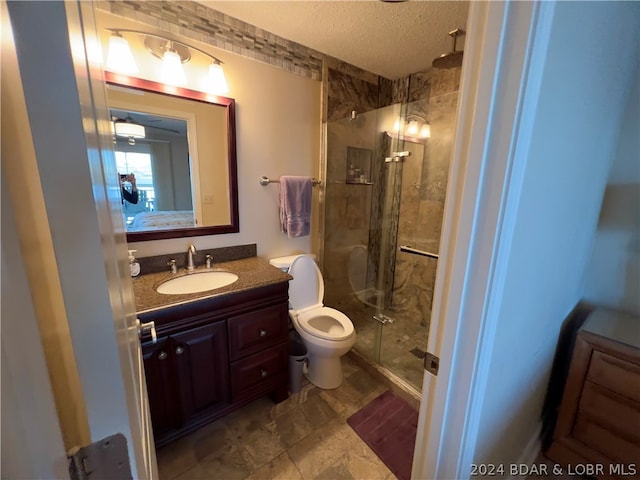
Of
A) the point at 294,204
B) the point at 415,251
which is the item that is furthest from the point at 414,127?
the point at 294,204

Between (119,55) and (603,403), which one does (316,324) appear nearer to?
(603,403)

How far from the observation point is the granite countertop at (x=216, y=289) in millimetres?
1252

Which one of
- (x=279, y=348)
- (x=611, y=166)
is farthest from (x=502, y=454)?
(x=611, y=166)

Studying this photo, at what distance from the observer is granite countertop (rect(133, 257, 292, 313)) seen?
4.11ft

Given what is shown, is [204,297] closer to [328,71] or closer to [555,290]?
[555,290]

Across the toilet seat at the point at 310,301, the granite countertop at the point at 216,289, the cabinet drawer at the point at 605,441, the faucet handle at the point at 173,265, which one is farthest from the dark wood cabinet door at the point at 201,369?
the cabinet drawer at the point at 605,441

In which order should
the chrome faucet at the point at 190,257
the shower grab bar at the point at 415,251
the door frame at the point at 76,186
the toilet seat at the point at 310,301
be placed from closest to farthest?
the door frame at the point at 76,186
the chrome faucet at the point at 190,257
the toilet seat at the point at 310,301
the shower grab bar at the point at 415,251

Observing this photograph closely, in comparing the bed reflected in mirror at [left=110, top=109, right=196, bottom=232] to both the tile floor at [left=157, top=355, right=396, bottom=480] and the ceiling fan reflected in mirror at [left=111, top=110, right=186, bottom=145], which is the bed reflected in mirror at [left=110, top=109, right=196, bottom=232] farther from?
the tile floor at [left=157, top=355, right=396, bottom=480]

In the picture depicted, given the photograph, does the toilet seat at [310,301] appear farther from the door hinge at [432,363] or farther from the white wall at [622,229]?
the white wall at [622,229]

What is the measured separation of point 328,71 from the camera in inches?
81.7

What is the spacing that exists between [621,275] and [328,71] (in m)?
2.21

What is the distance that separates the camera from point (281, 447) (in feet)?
4.81

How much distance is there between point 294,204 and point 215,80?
0.91m

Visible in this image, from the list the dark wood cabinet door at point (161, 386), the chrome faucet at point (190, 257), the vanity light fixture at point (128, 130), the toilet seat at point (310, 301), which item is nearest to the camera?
the dark wood cabinet door at point (161, 386)
